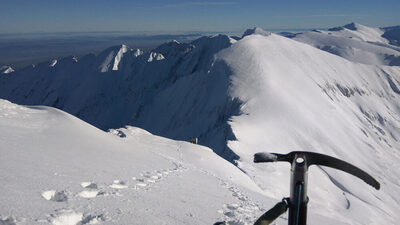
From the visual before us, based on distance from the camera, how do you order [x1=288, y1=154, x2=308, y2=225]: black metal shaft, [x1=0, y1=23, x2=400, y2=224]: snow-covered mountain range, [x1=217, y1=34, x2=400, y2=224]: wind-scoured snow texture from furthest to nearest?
[x1=217, y1=34, x2=400, y2=224]: wind-scoured snow texture < [x1=0, y1=23, x2=400, y2=224]: snow-covered mountain range < [x1=288, y1=154, x2=308, y2=225]: black metal shaft

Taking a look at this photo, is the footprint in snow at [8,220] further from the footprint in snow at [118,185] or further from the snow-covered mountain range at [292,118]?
the footprint in snow at [118,185]

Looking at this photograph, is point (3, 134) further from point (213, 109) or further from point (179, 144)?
point (213, 109)

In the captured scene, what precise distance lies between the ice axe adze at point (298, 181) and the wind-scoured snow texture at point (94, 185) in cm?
318

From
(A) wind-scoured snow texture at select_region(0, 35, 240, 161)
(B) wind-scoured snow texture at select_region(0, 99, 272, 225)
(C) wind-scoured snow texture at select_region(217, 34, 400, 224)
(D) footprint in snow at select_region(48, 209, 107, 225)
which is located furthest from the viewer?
(A) wind-scoured snow texture at select_region(0, 35, 240, 161)

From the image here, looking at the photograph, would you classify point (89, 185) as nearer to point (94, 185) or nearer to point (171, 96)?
point (94, 185)

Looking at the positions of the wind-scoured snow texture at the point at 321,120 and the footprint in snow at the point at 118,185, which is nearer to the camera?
the footprint in snow at the point at 118,185

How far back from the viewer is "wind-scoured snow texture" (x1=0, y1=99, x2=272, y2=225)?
5.23 metres

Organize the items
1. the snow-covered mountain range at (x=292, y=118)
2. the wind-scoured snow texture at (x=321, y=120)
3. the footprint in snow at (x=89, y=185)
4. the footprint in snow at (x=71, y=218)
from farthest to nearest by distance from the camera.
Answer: the wind-scoured snow texture at (x=321, y=120) < the snow-covered mountain range at (x=292, y=118) < the footprint in snow at (x=89, y=185) < the footprint in snow at (x=71, y=218)

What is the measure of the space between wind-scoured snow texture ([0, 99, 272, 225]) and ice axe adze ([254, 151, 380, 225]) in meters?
3.18

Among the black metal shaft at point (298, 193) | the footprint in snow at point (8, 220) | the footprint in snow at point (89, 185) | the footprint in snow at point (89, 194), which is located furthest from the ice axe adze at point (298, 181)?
the footprint in snow at point (89, 185)

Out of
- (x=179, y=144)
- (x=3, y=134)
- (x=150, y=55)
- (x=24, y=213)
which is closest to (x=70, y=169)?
(x=24, y=213)

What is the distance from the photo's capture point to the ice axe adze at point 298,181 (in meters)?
2.66

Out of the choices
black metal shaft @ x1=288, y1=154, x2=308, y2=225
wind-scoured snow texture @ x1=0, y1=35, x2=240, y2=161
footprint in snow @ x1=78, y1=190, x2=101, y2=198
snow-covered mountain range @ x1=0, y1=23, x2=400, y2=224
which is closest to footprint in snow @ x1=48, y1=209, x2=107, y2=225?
footprint in snow @ x1=78, y1=190, x2=101, y2=198

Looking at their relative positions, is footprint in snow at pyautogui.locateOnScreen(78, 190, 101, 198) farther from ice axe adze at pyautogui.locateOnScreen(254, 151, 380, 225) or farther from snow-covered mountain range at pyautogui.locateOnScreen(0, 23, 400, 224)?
ice axe adze at pyautogui.locateOnScreen(254, 151, 380, 225)
